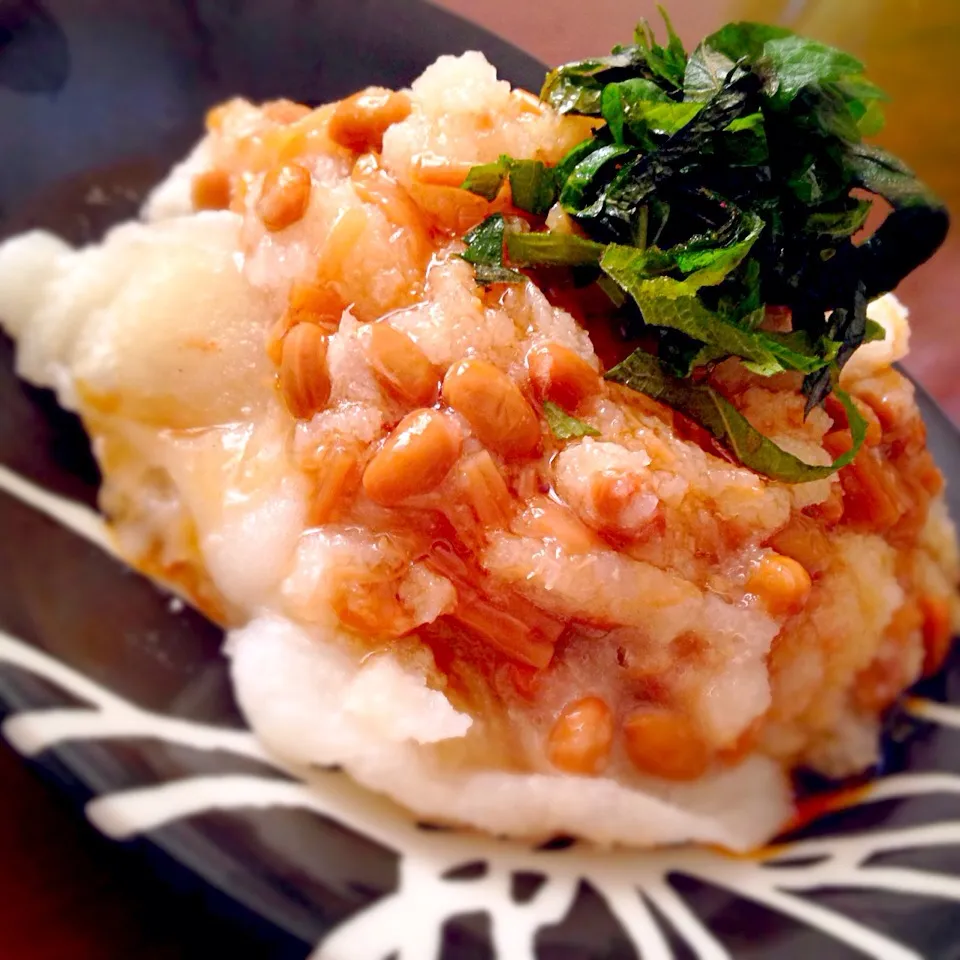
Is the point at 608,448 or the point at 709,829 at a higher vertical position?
the point at 608,448

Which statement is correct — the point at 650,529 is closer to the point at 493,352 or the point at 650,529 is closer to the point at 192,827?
the point at 493,352

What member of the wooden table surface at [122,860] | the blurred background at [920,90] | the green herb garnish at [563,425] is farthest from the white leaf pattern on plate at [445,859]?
the blurred background at [920,90]

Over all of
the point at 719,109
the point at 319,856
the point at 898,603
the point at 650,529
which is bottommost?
the point at 319,856

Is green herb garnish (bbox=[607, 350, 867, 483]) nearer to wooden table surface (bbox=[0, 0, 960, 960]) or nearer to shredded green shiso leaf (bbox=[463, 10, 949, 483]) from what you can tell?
shredded green shiso leaf (bbox=[463, 10, 949, 483])

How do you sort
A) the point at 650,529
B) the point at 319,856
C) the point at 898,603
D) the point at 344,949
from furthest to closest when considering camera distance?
the point at 898,603 < the point at 650,529 < the point at 319,856 < the point at 344,949

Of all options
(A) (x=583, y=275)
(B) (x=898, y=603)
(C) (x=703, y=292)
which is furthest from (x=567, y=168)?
(B) (x=898, y=603)

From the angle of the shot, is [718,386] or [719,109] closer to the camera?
[719,109]

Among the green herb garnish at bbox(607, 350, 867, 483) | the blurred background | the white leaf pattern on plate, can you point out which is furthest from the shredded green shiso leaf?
the white leaf pattern on plate

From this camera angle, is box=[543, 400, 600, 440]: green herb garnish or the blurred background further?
the blurred background
